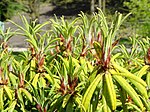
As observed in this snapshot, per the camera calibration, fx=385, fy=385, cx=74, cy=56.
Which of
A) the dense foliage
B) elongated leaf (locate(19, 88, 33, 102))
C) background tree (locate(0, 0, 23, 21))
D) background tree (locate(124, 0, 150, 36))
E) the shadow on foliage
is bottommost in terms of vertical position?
the shadow on foliage

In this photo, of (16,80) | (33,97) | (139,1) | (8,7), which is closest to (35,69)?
(16,80)

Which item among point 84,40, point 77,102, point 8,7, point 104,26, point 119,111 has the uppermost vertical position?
point 104,26

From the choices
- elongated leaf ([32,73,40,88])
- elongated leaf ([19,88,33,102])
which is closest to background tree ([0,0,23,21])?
elongated leaf ([32,73,40,88])

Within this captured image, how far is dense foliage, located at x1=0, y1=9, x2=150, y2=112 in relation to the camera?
187 centimetres

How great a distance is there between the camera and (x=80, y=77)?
7.63ft

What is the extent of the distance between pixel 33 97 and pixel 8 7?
2552cm

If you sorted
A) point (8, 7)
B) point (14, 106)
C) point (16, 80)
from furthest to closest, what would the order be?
point (8, 7), point (16, 80), point (14, 106)

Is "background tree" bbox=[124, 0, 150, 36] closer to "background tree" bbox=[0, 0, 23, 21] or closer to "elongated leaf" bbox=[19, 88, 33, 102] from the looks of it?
"elongated leaf" bbox=[19, 88, 33, 102]

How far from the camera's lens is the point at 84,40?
278 centimetres

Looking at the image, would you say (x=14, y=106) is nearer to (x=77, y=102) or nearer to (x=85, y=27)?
(x=77, y=102)

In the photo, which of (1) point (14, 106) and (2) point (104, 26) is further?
(1) point (14, 106)

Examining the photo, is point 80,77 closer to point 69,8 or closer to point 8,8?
point 8,8

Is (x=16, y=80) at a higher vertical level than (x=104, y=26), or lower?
lower

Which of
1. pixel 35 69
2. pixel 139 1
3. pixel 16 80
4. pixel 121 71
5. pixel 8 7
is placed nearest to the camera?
pixel 121 71
